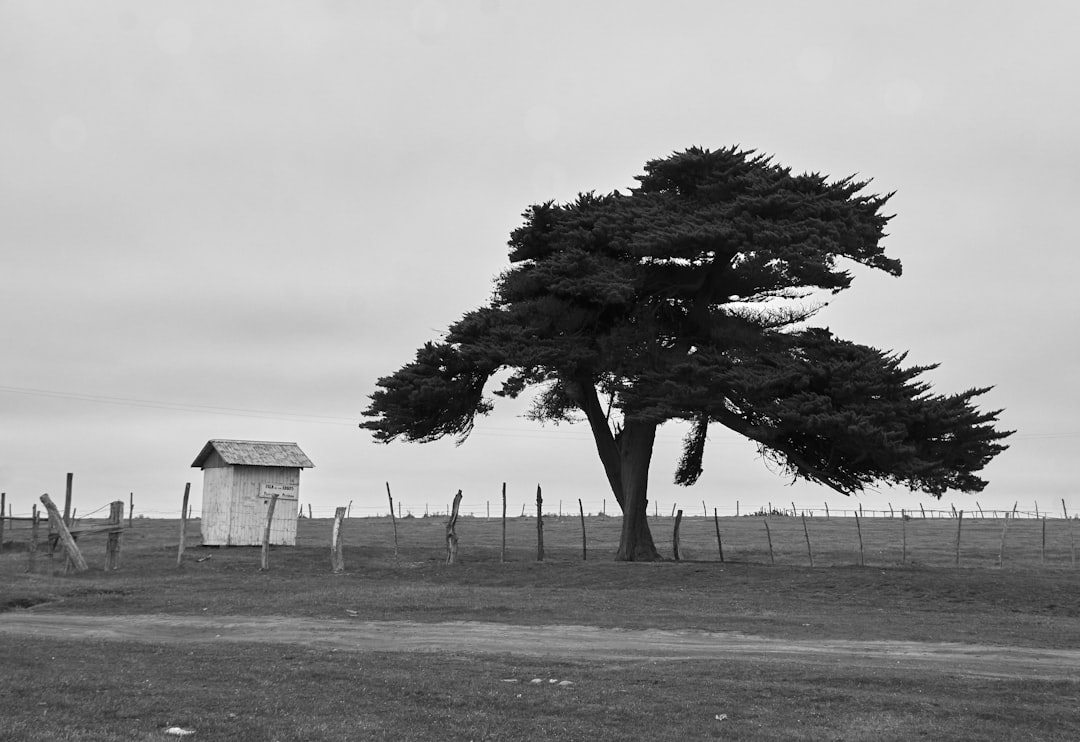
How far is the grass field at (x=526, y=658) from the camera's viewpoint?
13.2 meters

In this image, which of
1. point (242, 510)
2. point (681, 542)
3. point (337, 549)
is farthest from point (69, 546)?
point (681, 542)

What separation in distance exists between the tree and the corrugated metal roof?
7383 millimetres

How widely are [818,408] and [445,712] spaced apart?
25748 millimetres

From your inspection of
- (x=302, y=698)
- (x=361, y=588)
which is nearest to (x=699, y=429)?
(x=361, y=588)

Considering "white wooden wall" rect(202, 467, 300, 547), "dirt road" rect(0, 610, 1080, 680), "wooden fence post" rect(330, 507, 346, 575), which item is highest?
"white wooden wall" rect(202, 467, 300, 547)

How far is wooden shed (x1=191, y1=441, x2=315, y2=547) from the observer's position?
49.5m

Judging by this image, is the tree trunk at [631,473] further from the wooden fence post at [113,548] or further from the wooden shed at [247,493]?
the wooden fence post at [113,548]

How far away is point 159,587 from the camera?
3444 centimetres

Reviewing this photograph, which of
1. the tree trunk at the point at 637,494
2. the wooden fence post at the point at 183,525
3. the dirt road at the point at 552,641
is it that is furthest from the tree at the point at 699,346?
the dirt road at the point at 552,641

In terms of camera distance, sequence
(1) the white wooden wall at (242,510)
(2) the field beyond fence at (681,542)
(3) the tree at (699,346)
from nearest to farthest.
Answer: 1. (3) the tree at (699,346)
2. (2) the field beyond fence at (681,542)
3. (1) the white wooden wall at (242,510)

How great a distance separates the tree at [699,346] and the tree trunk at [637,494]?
0.07 m

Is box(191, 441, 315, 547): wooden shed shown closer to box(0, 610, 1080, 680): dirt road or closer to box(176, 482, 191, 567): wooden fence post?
box(176, 482, 191, 567): wooden fence post

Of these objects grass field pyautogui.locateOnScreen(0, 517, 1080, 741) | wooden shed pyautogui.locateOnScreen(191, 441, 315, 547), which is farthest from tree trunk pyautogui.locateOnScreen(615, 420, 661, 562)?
wooden shed pyautogui.locateOnScreen(191, 441, 315, 547)

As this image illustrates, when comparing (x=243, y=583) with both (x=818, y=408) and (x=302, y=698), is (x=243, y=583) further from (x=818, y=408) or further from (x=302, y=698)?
(x=302, y=698)
